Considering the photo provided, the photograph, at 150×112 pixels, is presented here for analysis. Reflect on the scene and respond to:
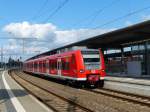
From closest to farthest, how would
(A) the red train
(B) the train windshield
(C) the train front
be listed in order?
(A) the red train, (C) the train front, (B) the train windshield

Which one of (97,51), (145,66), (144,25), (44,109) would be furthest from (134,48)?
(44,109)

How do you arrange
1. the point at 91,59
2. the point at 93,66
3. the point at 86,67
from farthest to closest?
the point at 91,59
the point at 93,66
the point at 86,67

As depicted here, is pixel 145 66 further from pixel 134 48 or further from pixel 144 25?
pixel 144 25

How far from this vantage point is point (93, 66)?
1014 inches

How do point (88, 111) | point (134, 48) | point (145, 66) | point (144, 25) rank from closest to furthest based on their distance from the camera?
1. point (88, 111)
2. point (144, 25)
3. point (145, 66)
4. point (134, 48)

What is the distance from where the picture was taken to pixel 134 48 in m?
44.6

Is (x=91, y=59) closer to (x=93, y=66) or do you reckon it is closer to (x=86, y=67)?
(x=93, y=66)

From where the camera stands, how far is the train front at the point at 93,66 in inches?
1001

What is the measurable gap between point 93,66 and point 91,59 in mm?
508

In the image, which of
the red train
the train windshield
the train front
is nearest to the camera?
the red train

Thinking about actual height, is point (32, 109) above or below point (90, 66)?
below

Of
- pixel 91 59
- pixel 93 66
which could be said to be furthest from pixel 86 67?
pixel 91 59

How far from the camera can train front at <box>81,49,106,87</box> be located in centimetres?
2542

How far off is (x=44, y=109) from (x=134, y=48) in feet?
103
